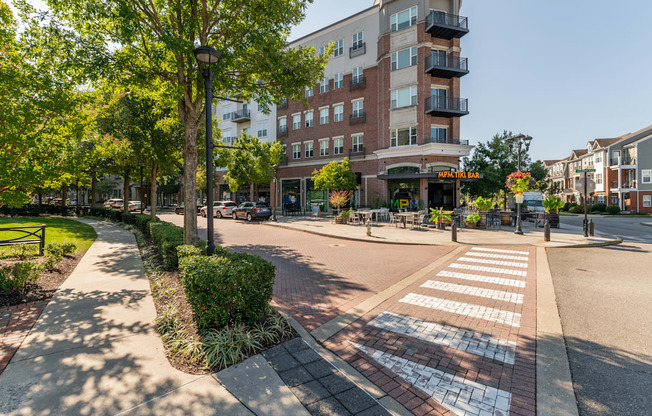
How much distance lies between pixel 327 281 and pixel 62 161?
6.81 metres

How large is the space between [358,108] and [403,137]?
6.67 metres

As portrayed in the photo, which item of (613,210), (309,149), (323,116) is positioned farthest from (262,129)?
(613,210)

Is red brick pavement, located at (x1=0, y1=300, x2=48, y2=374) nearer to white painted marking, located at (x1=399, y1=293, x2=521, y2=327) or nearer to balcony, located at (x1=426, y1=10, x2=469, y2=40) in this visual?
white painted marking, located at (x1=399, y1=293, x2=521, y2=327)

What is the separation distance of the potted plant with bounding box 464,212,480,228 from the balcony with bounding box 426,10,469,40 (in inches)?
689

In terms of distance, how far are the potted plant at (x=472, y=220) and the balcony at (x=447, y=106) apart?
11873mm

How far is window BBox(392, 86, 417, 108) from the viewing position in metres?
27.7

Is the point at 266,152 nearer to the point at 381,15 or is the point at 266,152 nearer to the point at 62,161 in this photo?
the point at 381,15

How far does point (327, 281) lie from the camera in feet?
24.4

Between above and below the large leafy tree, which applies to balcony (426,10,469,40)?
above

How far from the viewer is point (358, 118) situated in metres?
31.8

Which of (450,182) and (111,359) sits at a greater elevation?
(450,182)

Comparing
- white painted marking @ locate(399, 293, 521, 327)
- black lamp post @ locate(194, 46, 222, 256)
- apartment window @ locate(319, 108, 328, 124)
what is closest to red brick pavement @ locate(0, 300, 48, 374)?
black lamp post @ locate(194, 46, 222, 256)

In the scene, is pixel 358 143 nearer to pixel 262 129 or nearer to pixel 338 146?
pixel 338 146

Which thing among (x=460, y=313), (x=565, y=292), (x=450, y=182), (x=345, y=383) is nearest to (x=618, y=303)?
(x=565, y=292)
